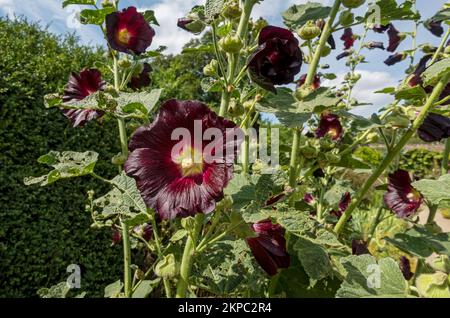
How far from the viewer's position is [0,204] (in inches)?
114

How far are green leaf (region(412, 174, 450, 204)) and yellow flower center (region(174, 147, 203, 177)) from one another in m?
0.51

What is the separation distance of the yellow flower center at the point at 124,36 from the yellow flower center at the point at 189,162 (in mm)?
601

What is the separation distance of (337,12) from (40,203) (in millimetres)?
2909

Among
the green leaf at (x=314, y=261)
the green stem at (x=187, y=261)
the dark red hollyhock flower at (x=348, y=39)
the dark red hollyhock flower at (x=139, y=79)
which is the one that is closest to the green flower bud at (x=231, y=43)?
the green stem at (x=187, y=261)

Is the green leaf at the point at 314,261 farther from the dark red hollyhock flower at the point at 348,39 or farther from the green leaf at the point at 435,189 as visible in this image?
the dark red hollyhock flower at the point at 348,39

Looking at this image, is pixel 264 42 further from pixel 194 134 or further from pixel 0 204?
pixel 0 204

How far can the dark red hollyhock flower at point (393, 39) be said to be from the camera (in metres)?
2.04

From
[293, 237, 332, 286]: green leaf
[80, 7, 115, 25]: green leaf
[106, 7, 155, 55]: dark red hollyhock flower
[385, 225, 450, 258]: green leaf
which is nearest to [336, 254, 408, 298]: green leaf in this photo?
[293, 237, 332, 286]: green leaf

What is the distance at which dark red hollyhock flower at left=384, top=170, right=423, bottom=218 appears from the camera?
1.58m

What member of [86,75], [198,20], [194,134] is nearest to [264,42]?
[198,20]

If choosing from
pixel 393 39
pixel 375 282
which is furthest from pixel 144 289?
pixel 393 39

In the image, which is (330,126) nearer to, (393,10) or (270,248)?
(393,10)

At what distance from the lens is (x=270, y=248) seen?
2.85 ft

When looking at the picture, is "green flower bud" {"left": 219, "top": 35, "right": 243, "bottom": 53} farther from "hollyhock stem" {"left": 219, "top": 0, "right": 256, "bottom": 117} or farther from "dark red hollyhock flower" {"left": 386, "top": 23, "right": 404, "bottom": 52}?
"dark red hollyhock flower" {"left": 386, "top": 23, "right": 404, "bottom": 52}
